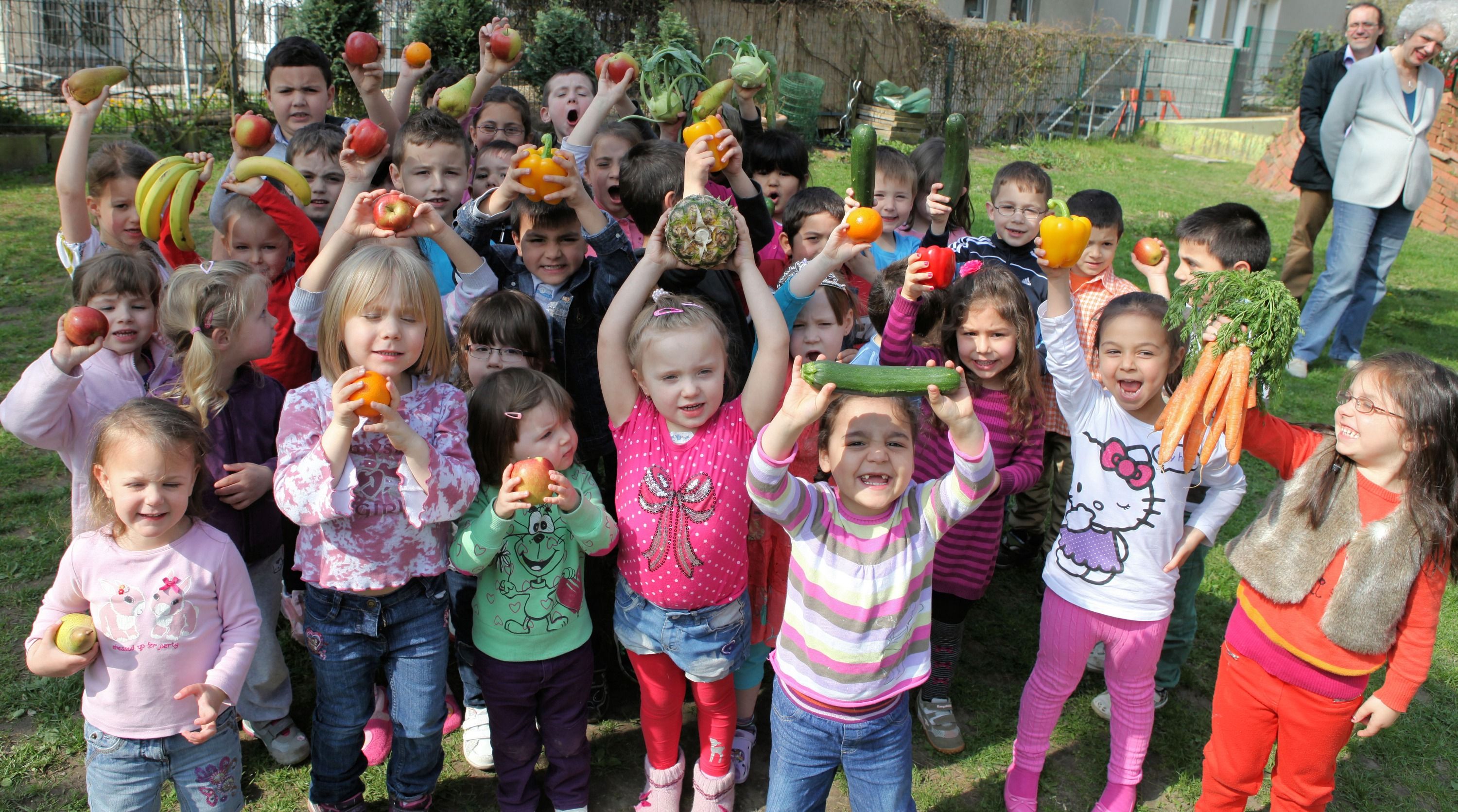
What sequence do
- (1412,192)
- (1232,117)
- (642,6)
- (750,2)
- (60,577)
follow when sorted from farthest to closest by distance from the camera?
1. (1232,117)
2. (750,2)
3. (642,6)
4. (1412,192)
5. (60,577)

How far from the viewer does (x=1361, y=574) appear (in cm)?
308

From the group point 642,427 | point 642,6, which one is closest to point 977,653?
point 642,427

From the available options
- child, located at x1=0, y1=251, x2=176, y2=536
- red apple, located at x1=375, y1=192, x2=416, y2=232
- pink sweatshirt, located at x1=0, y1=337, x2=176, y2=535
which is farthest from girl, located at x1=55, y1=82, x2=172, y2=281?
red apple, located at x1=375, y1=192, x2=416, y2=232

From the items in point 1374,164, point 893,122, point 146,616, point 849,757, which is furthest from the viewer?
point 893,122

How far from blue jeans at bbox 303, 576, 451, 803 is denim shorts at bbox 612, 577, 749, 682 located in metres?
0.69

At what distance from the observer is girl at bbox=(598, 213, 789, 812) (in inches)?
132

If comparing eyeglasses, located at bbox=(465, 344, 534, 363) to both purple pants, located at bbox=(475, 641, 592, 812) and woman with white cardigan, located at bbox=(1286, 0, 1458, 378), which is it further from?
woman with white cardigan, located at bbox=(1286, 0, 1458, 378)

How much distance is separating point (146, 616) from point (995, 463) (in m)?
3.04

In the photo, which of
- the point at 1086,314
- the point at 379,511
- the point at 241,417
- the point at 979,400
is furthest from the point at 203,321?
the point at 1086,314

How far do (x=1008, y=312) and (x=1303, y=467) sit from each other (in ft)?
3.83

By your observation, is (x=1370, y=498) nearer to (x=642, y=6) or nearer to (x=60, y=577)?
(x=60, y=577)

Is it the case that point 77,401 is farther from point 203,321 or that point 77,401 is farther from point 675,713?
point 675,713

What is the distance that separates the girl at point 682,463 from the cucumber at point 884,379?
21.8 inches

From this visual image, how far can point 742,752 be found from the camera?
392 centimetres
